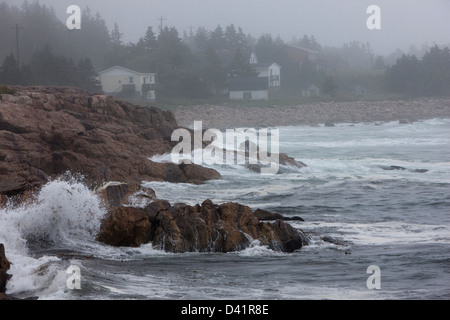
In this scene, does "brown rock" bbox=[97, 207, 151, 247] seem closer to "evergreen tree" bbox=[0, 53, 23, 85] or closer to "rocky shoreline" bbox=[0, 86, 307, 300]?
"rocky shoreline" bbox=[0, 86, 307, 300]

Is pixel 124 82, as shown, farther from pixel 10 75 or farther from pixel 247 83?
pixel 10 75

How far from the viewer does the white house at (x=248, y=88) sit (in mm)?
77688

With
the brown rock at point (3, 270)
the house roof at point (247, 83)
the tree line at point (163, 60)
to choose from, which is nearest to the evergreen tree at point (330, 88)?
the tree line at point (163, 60)

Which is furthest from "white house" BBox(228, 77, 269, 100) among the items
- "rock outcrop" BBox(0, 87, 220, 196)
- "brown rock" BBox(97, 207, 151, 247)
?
"brown rock" BBox(97, 207, 151, 247)

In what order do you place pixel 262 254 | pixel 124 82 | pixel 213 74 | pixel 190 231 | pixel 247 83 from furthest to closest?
pixel 213 74 → pixel 247 83 → pixel 124 82 → pixel 190 231 → pixel 262 254

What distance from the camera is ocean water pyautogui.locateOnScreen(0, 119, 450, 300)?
33.5ft

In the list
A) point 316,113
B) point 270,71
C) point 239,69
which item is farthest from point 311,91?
point 316,113

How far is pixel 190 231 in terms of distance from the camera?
13.5 metres

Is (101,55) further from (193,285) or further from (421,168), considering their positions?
(193,285)

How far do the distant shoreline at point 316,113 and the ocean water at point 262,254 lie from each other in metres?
→ 42.0

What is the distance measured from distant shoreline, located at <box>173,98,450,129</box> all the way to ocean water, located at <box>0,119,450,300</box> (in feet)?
138

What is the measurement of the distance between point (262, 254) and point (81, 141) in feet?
35.7

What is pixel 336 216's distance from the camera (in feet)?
58.1
